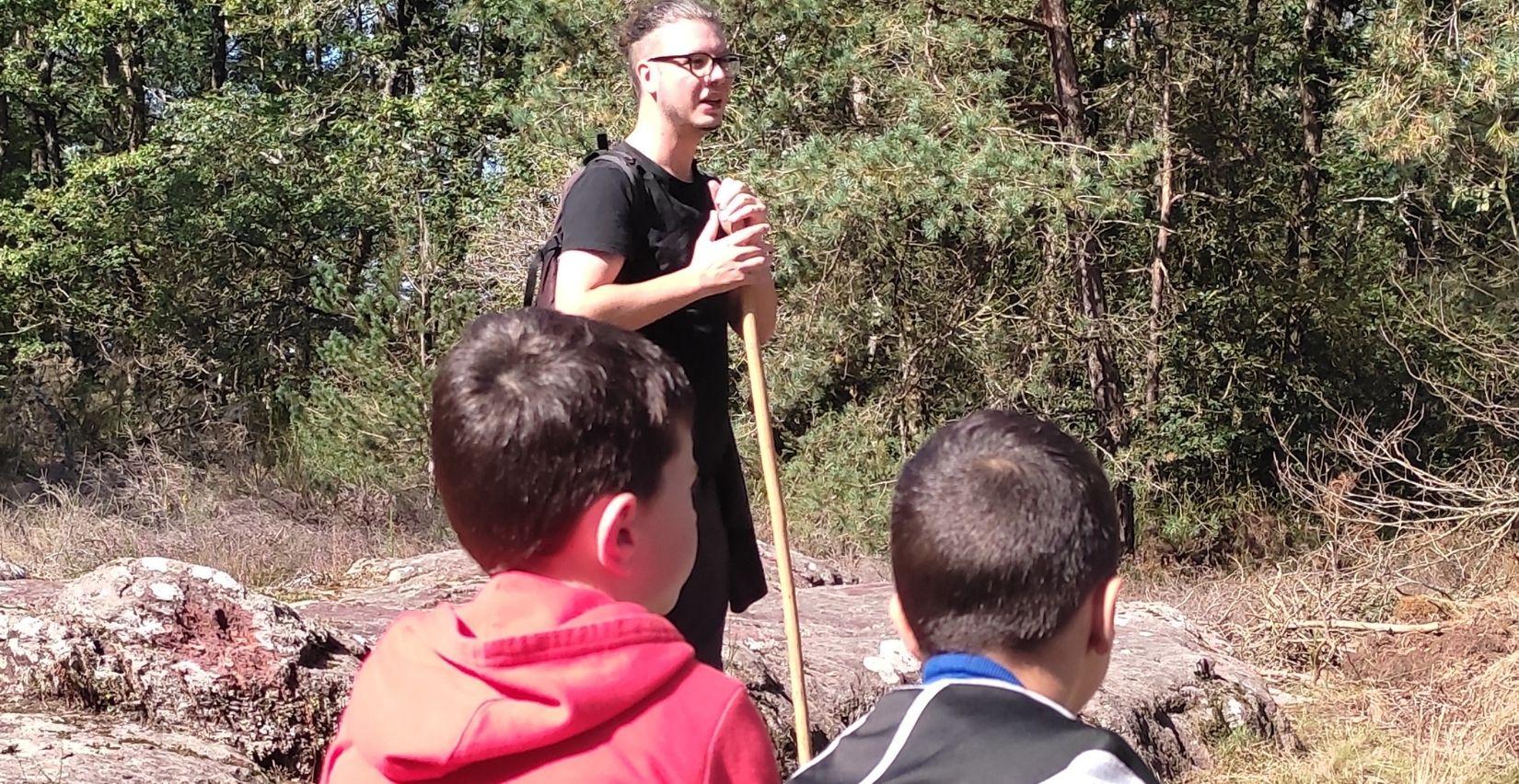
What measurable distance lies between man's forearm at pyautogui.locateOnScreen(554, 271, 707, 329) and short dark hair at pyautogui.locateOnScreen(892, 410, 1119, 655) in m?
1.09

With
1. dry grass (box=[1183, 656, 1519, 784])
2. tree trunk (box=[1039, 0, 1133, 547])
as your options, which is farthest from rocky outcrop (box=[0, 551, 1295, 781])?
tree trunk (box=[1039, 0, 1133, 547])

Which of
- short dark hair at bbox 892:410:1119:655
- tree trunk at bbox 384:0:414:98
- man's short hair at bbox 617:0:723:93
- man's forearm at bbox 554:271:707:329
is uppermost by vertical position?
tree trunk at bbox 384:0:414:98

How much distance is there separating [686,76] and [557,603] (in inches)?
59.0

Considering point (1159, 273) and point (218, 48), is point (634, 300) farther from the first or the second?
point (218, 48)

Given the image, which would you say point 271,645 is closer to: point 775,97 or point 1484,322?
point 775,97

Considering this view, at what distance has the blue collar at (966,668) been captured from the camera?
1458mm

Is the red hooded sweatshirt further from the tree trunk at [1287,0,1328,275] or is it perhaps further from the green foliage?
the tree trunk at [1287,0,1328,275]

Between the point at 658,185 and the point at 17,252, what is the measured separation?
17441 mm

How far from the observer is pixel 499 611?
144 cm

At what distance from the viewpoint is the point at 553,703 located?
4.46 feet

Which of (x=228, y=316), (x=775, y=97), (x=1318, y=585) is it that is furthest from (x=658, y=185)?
(x=228, y=316)

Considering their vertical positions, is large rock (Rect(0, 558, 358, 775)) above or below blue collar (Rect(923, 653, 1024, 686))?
below

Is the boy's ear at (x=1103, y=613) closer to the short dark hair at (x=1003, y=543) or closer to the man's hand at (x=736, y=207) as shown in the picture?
the short dark hair at (x=1003, y=543)

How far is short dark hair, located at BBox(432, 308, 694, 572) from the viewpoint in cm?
145
